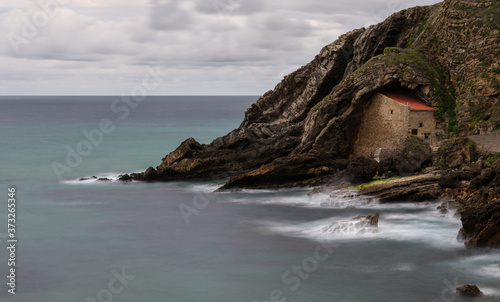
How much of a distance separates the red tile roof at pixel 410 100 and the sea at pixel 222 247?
8.38m

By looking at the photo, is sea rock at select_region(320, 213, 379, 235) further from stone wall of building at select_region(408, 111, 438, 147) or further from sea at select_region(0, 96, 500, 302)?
stone wall of building at select_region(408, 111, 438, 147)

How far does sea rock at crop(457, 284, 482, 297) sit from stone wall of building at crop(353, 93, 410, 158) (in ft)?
59.9

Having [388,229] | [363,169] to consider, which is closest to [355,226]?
[388,229]

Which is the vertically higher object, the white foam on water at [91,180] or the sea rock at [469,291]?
the white foam on water at [91,180]

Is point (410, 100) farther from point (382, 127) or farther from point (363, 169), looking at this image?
point (363, 169)

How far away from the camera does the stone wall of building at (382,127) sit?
41609mm

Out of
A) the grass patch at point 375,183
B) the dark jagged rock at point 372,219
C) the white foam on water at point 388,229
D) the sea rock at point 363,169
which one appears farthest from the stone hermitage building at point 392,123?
the dark jagged rock at point 372,219

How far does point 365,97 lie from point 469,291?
887 inches

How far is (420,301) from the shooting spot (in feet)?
73.6

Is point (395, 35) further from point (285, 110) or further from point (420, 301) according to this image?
point (420, 301)

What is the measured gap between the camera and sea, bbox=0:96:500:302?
950 inches

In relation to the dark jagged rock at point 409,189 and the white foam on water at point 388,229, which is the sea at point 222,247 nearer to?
the white foam on water at point 388,229

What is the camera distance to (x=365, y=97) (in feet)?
142

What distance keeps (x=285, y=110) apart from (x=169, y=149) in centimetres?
2306
